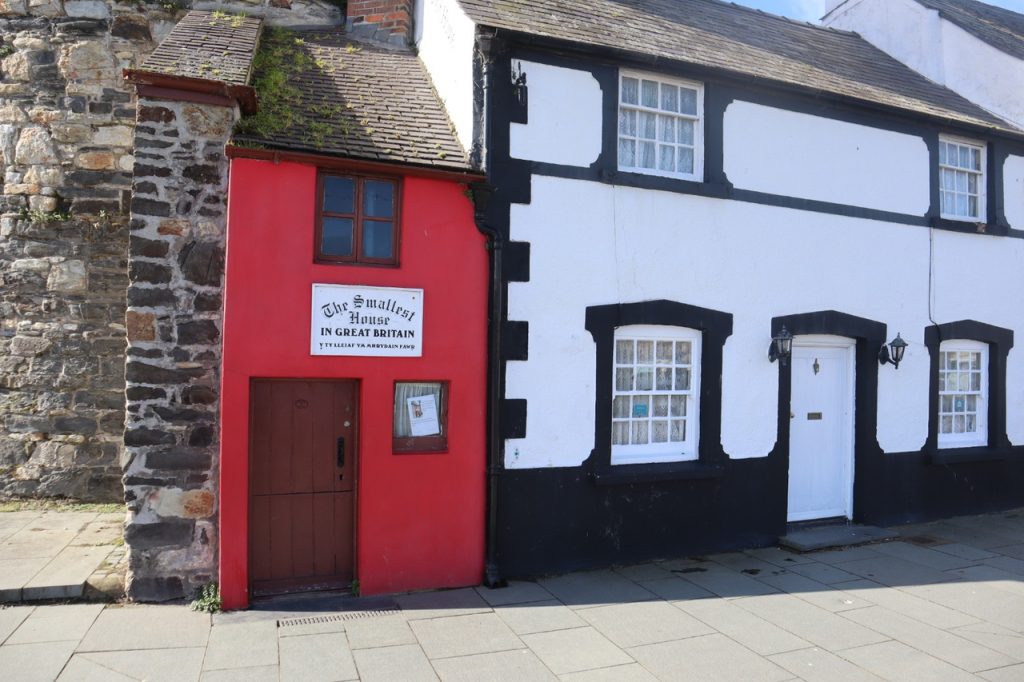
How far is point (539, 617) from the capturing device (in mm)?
6234

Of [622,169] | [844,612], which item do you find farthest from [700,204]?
[844,612]

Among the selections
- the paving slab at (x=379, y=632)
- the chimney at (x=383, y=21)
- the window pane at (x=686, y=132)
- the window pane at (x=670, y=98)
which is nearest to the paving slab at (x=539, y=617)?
the paving slab at (x=379, y=632)

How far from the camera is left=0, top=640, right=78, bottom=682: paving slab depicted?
4.93 metres

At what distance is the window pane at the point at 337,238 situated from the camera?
673 cm

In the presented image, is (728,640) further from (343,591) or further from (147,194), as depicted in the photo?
(147,194)

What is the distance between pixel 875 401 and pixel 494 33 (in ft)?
20.6

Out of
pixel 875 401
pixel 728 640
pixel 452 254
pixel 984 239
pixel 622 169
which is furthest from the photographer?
pixel 984 239

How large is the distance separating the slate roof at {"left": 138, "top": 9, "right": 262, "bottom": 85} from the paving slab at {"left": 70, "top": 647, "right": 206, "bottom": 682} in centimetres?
454

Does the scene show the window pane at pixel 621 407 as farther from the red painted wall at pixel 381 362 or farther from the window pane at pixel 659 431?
the red painted wall at pixel 381 362

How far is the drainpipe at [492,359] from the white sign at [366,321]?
0.71 metres

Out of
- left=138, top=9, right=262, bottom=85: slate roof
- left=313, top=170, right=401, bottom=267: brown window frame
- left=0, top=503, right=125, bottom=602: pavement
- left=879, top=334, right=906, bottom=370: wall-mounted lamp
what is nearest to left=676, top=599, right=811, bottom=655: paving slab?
left=313, top=170, right=401, bottom=267: brown window frame

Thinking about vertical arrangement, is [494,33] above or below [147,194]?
above

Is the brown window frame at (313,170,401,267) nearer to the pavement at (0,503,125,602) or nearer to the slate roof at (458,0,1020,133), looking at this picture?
the slate roof at (458,0,1020,133)

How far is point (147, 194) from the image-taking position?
6.39 m
